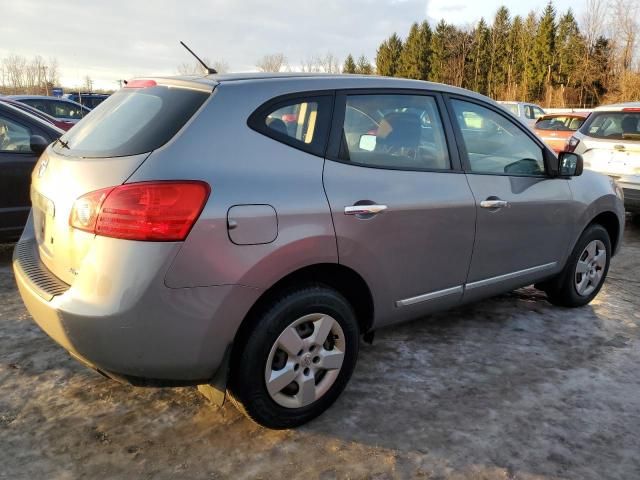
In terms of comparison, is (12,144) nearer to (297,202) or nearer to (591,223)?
(297,202)

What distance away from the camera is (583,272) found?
4.41 meters

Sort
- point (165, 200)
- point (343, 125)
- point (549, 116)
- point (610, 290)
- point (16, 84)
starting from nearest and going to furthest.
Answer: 1. point (165, 200)
2. point (343, 125)
3. point (610, 290)
4. point (549, 116)
5. point (16, 84)

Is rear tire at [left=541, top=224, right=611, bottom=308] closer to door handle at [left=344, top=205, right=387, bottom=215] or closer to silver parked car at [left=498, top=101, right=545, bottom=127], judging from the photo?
door handle at [left=344, top=205, right=387, bottom=215]

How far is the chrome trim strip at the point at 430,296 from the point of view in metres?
3.10

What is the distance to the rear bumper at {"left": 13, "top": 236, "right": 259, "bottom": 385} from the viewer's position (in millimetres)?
2154

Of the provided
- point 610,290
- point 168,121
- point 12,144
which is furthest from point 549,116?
point 168,121

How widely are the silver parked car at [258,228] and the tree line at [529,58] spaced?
27.2 metres

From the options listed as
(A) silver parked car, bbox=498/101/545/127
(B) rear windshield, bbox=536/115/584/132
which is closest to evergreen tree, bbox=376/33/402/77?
(A) silver parked car, bbox=498/101/545/127

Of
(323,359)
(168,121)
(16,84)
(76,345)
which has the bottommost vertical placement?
(323,359)

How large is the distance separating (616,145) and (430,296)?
16.8ft

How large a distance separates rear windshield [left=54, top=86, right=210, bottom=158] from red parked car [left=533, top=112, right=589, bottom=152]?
11690 millimetres

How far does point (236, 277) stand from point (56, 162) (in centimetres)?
116

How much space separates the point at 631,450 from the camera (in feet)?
8.48

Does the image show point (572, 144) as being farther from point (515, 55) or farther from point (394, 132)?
point (515, 55)
